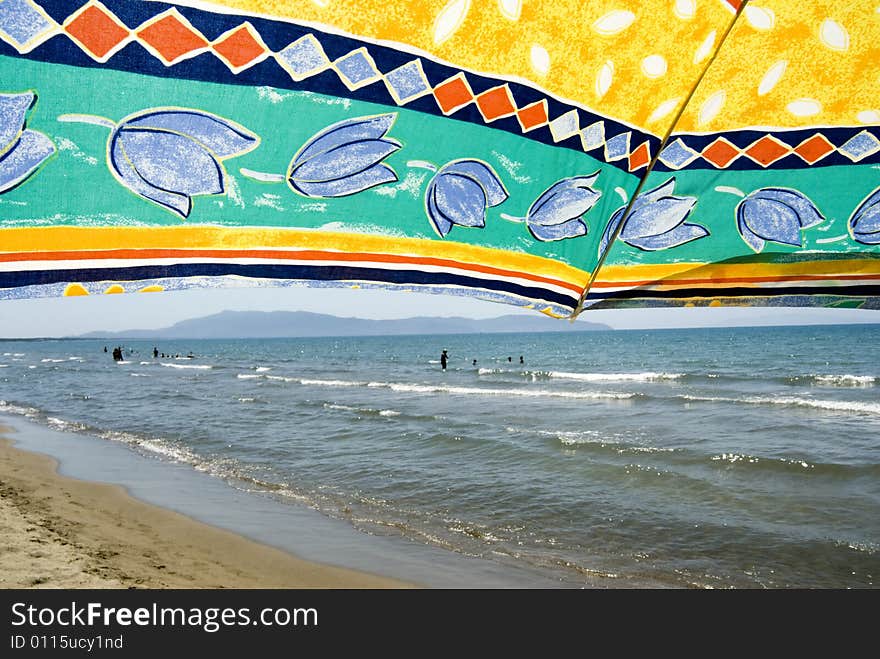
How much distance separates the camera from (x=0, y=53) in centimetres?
87

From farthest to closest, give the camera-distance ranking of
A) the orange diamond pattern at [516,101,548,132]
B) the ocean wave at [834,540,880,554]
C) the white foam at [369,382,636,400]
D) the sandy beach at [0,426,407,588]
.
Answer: the white foam at [369,382,636,400] < the ocean wave at [834,540,880,554] < the sandy beach at [0,426,407,588] < the orange diamond pattern at [516,101,548,132]

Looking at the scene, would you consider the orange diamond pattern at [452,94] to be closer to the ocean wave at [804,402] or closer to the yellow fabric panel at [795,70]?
the yellow fabric panel at [795,70]

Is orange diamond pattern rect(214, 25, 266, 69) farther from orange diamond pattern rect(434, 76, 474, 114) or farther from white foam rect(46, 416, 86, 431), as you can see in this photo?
white foam rect(46, 416, 86, 431)

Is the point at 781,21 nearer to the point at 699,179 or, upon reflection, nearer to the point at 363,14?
the point at 699,179

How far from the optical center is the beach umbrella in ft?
3.16

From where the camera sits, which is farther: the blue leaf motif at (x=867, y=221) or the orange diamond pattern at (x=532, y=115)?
the blue leaf motif at (x=867, y=221)

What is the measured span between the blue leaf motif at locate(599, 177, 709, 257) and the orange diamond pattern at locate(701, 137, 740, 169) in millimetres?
91

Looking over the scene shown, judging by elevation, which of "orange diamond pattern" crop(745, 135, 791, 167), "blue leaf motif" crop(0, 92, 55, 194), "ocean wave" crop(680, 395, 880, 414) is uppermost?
"orange diamond pattern" crop(745, 135, 791, 167)

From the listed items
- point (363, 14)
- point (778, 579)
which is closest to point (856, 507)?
point (778, 579)

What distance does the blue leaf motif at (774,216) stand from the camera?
1.54m

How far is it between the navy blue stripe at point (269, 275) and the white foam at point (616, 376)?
111 feet

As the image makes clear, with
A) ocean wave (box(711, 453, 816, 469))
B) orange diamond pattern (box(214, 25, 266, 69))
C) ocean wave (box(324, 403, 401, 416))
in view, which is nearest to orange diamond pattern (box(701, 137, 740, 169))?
orange diamond pattern (box(214, 25, 266, 69))

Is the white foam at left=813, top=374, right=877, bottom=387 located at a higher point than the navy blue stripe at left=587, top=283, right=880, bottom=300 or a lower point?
lower

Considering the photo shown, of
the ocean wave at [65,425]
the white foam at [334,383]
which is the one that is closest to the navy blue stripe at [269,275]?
the ocean wave at [65,425]
